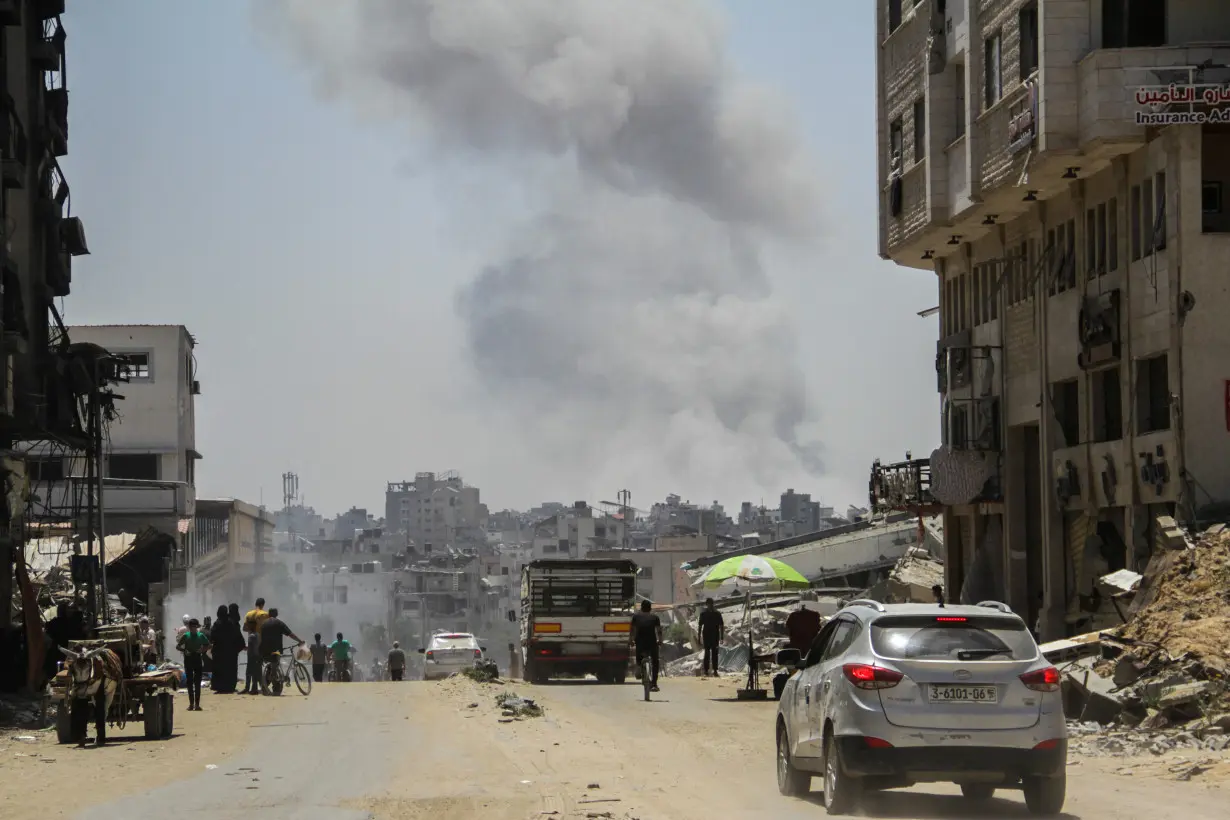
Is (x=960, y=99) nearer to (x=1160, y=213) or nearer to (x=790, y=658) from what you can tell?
(x=1160, y=213)

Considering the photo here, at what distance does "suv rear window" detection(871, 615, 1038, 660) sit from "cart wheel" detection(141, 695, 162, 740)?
45.5ft

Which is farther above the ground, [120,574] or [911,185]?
[911,185]

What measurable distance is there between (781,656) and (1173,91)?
16762 mm

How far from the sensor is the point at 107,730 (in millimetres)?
26125

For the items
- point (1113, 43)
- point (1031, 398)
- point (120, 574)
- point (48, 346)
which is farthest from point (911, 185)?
point (120, 574)

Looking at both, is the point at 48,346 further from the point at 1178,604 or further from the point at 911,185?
the point at 1178,604

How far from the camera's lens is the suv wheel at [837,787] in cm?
1318

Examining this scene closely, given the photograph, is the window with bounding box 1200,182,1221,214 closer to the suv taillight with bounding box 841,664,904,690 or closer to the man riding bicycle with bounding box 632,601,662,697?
the man riding bicycle with bounding box 632,601,662,697

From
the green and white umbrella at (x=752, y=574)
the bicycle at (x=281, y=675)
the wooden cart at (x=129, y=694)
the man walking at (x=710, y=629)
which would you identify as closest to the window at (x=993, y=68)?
the green and white umbrella at (x=752, y=574)

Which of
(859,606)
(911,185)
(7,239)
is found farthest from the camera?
(911,185)

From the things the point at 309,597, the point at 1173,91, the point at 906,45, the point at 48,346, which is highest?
the point at 906,45

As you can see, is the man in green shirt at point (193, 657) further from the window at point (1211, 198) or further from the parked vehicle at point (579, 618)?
the window at point (1211, 198)

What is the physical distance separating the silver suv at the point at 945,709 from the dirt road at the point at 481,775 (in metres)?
0.59

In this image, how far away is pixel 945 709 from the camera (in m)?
12.9
